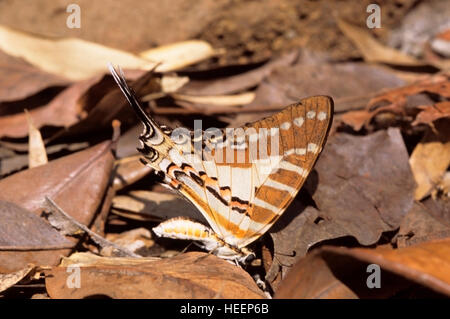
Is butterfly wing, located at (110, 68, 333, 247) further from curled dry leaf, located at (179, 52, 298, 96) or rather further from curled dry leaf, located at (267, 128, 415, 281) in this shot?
curled dry leaf, located at (179, 52, 298, 96)

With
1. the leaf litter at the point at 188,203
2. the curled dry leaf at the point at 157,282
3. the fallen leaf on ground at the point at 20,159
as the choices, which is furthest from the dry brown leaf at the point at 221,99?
the curled dry leaf at the point at 157,282

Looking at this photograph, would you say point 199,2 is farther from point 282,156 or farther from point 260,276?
point 260,276

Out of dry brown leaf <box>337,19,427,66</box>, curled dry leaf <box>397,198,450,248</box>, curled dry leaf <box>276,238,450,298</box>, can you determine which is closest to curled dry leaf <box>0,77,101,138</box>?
curled dry leaf <box>276,238,450,298</box>

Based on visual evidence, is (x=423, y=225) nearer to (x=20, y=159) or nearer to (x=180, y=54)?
(x=180, y=54)

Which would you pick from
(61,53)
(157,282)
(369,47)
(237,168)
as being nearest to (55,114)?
(61,53)

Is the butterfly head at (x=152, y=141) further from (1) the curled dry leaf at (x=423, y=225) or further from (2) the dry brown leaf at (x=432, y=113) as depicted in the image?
(2) the dry brown leaf at (x=432, y=113)
